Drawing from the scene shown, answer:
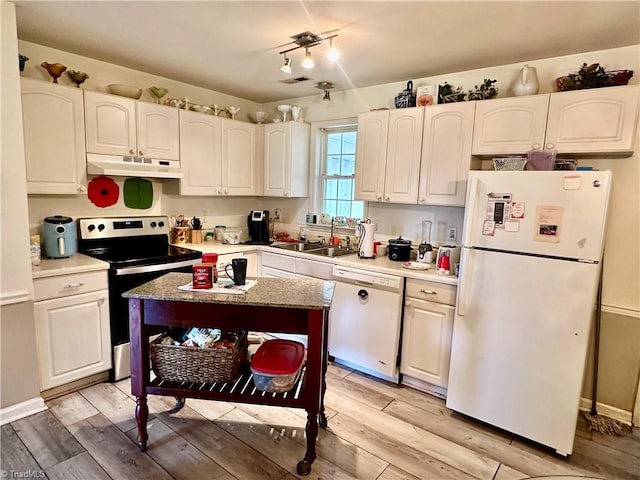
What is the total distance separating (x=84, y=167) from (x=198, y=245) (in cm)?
122

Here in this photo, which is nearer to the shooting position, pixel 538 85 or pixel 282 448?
pixel 282 448

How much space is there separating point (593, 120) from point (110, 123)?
344cm

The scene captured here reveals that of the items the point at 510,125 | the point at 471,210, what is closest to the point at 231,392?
the point at 471,210

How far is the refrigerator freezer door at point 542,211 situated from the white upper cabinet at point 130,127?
2595mm

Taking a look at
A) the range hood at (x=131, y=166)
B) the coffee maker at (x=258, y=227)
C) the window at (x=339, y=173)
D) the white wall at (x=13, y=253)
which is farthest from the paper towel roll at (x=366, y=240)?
the white wall at (x=13, y=253)

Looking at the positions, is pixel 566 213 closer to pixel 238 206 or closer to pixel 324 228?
pixel 324 228

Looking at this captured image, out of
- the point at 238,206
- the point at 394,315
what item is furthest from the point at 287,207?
the point at 394,315

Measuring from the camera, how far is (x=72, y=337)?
257 centimetres

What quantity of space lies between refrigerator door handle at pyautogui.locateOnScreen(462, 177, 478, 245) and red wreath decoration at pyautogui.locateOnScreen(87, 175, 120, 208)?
2928 mm

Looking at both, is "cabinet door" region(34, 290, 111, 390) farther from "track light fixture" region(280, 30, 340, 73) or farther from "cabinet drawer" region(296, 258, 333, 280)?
"track light fixture" region(280, 30, 340, 73)

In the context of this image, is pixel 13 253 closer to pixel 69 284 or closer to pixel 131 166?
pixel 69 284

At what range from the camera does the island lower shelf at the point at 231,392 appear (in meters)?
1.90

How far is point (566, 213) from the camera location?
6.68 feet

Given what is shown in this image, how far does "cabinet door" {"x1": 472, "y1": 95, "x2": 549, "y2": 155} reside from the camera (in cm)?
244
